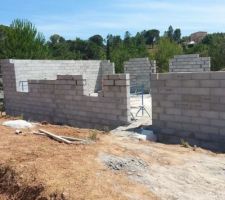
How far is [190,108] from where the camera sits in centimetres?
660

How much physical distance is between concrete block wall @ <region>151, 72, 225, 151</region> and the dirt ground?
0.50m

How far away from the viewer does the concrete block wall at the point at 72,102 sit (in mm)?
7793

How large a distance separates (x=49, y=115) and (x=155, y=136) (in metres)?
3.74

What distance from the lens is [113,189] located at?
408 centimetres

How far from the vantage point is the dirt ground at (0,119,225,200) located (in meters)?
4.07

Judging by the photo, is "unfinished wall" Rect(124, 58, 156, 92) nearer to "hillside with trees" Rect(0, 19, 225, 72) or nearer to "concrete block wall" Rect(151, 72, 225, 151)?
"hillside with trees" Rect(0, 19, 225, 72)

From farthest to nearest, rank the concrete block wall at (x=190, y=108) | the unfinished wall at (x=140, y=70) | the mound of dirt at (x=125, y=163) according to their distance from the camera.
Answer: the unfinished wall at (x=140, y=70) < the concrete block wall at (x=190, y=108) < the mound of dirt at (x=125, y=163)

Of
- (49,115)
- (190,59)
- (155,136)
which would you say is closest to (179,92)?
(155,136)

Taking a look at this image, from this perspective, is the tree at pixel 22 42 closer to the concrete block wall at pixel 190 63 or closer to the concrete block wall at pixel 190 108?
the concrete block wall at pixel 190 63

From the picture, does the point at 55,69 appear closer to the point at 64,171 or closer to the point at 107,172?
the point at 64,171

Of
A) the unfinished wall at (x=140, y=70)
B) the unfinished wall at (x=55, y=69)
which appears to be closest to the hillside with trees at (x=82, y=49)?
the unfinished wall at (x=55, y=69)

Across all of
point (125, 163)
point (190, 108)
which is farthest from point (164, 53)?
point (125, 163)

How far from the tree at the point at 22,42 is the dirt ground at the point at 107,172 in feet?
38.5

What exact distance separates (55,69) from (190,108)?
27.5 feet
